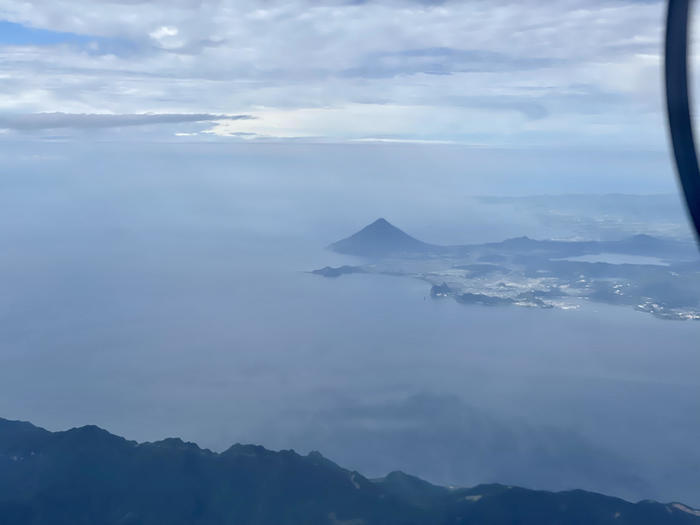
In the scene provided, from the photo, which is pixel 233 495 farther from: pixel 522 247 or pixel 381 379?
pixel 522 247

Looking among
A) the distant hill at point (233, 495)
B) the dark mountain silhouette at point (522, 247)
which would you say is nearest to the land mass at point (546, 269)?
the dark mountain silhouette at point (522, 247)

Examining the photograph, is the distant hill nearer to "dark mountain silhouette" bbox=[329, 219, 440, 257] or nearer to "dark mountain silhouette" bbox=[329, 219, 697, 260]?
"dark mountain silhouette" bbox=[329, 219, 697, 260]

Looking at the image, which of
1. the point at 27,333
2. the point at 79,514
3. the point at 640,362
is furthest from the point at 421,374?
the point at 27,333

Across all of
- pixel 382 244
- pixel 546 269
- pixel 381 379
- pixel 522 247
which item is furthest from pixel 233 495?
pixel 522 247

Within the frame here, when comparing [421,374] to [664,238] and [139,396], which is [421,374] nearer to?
[139,396]

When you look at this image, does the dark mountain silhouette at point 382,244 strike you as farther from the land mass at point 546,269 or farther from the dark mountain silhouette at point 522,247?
the land mass at point 546,269

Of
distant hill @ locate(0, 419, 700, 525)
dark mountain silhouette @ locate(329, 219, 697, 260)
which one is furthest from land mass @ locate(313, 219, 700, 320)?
distant hill @ locate(0, 419, 700, 525)
